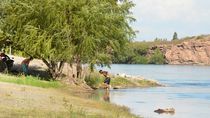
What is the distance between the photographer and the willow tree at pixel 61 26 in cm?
4444

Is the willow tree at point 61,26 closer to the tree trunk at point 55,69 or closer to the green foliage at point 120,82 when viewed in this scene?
the tree trunk at point 55,69

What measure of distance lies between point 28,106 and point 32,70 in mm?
30408

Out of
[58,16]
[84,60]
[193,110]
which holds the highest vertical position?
[58,16]

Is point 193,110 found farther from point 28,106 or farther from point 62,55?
point 28,106

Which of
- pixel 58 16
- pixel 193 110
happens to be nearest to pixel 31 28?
pixel 58 16

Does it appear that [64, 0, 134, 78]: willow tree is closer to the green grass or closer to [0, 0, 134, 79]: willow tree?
[0, 0, 134, 79]: willow tree

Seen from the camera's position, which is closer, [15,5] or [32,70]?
[15,5]

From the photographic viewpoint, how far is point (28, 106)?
955 inches

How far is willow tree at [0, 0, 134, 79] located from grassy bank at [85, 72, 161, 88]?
9.14 meters

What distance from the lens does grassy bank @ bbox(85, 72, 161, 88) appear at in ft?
186

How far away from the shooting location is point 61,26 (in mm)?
44656

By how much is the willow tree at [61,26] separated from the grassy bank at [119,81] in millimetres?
9136

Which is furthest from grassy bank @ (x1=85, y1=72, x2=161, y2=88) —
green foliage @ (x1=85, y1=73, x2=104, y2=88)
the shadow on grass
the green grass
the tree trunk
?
the green grass

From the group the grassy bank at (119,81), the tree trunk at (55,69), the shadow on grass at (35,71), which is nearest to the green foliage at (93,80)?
the grassy bank at (119,81)
